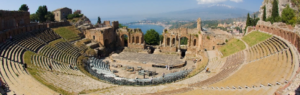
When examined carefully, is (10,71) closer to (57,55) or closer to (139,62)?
(57,55)

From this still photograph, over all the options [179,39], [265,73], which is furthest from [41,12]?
[265,73]

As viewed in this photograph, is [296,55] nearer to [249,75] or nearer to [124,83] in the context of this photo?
[249,75]

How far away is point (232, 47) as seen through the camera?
103 ft

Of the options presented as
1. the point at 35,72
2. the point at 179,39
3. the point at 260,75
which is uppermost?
the point at 179,39

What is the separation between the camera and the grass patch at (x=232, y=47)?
96.4ft

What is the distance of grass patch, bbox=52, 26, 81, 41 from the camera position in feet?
124

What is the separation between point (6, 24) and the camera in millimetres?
30750

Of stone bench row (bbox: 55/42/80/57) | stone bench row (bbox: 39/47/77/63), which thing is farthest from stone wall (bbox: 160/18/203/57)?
stone bench row (bbox: 39/47/77/63)

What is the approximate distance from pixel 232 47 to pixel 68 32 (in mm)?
33137

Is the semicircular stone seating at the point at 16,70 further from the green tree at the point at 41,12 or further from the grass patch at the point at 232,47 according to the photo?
the green tree at the point at 41,12

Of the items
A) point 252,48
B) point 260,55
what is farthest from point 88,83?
point 252,48

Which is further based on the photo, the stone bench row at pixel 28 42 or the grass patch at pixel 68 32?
the grass patch at pixel 68 32

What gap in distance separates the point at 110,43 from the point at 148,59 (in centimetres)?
1199

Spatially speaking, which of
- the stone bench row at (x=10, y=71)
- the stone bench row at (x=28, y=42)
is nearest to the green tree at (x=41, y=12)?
the stone bench row at (x=28, y=42)
